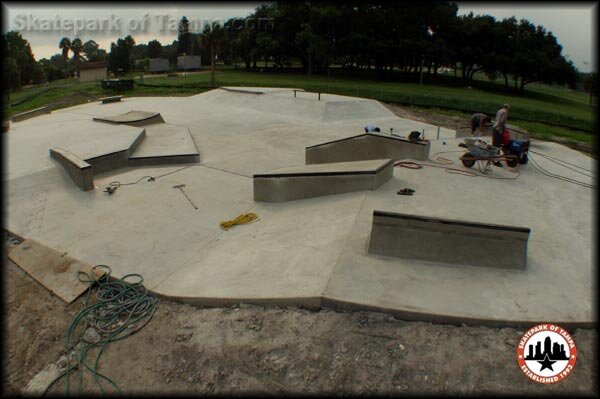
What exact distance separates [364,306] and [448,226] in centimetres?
191

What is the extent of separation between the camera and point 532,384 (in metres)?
3.86

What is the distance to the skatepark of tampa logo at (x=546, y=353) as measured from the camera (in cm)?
395

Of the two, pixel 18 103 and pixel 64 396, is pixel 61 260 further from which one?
pixel 18 103

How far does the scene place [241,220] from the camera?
8.49 metres

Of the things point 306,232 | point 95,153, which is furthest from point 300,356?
point 95,153

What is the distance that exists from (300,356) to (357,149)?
844 cm

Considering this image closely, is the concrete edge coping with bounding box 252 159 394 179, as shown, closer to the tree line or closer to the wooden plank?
the wooden plank

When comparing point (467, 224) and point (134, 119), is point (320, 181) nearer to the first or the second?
point (467, 224)

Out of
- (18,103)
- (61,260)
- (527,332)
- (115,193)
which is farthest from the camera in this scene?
(18,103)

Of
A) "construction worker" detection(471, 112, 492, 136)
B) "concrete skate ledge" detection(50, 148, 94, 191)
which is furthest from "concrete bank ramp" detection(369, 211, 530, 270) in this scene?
"construction worker" detection(471, 112, 492, 136)

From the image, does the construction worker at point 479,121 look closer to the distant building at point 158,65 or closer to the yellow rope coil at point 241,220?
the yellow rope coil at point 241,220

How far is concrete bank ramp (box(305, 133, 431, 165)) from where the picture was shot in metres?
11.6

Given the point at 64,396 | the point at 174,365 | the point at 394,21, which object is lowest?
the point at 64,396

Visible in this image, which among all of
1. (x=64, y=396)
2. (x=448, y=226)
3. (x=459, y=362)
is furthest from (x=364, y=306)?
(x=64, y=396)
